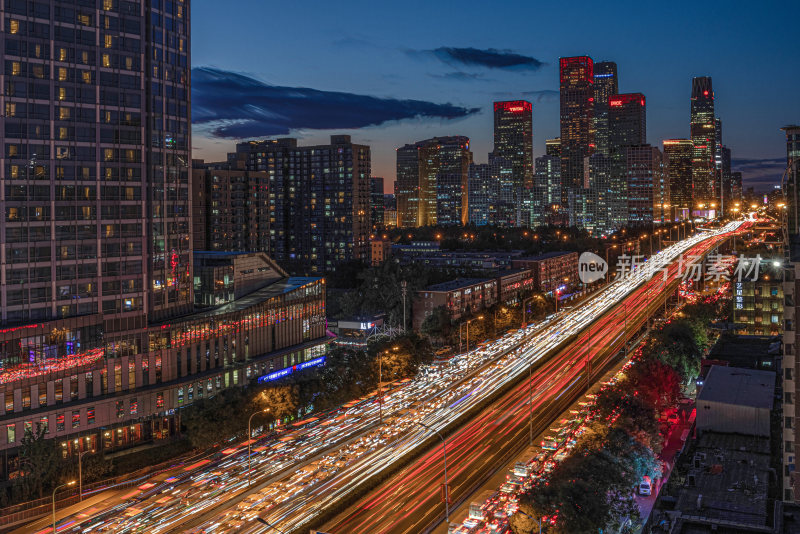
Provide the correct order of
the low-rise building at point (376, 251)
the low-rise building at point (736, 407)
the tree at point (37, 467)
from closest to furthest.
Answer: the tree at point (37, 467) → the low-rise building at point (736, 407) → the low-rise building at point (376, 251)

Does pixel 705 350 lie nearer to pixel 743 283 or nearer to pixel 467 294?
pixel 743 283

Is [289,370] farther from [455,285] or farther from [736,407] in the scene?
[736,407]

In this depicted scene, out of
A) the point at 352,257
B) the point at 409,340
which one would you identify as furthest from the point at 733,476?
the point at 352,257

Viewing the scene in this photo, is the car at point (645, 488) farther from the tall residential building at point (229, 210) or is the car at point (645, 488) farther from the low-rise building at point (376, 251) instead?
the low-rise building at point (376, 251)

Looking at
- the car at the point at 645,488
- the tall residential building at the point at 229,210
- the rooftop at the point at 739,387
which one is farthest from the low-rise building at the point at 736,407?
the tall residential building at the point at 229,210

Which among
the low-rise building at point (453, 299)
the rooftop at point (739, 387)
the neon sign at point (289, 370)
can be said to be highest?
the low-rise building at point (453, 299)

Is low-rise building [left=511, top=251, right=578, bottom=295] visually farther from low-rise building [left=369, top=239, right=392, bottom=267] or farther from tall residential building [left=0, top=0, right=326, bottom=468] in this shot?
tall residential building [left=0, top=0, right=326, bottom=468]

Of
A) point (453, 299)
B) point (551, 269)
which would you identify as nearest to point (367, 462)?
point (453, 299)
